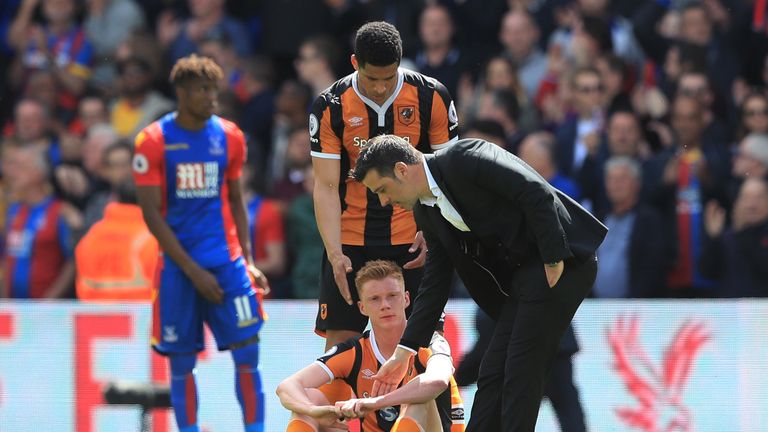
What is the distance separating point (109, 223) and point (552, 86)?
4.22 meters

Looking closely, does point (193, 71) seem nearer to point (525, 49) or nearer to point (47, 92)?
point (525, 49)

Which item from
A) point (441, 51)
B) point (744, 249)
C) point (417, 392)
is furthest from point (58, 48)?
point (417, 392)

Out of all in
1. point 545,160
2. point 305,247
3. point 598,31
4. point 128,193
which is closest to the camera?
point 128,193

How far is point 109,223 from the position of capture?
10.0m

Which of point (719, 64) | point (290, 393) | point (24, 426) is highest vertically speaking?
point (719, 64)

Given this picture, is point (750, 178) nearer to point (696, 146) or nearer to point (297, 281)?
point (696, 146)

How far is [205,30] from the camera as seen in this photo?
44.9ft

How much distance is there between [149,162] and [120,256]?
1.83 metres

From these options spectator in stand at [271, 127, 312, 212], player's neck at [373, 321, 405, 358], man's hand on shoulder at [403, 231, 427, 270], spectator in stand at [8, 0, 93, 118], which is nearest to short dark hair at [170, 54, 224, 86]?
man's hand on shoulder at [403, 231, 427, 270]

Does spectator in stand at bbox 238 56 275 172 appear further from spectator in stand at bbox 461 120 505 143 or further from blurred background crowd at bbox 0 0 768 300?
spectator in stand at bbox 461 120 505 143

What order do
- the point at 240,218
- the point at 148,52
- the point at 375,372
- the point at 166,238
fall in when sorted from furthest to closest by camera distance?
1. the point at 148,52
2. the point at 240,218
3. the point at 166,238
4. the point at 375,372

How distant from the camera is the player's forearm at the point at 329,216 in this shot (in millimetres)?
7323

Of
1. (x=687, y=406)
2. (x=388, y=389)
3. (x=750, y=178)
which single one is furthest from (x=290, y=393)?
(x=750, y=178)

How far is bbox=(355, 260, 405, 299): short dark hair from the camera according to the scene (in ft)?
23.3
